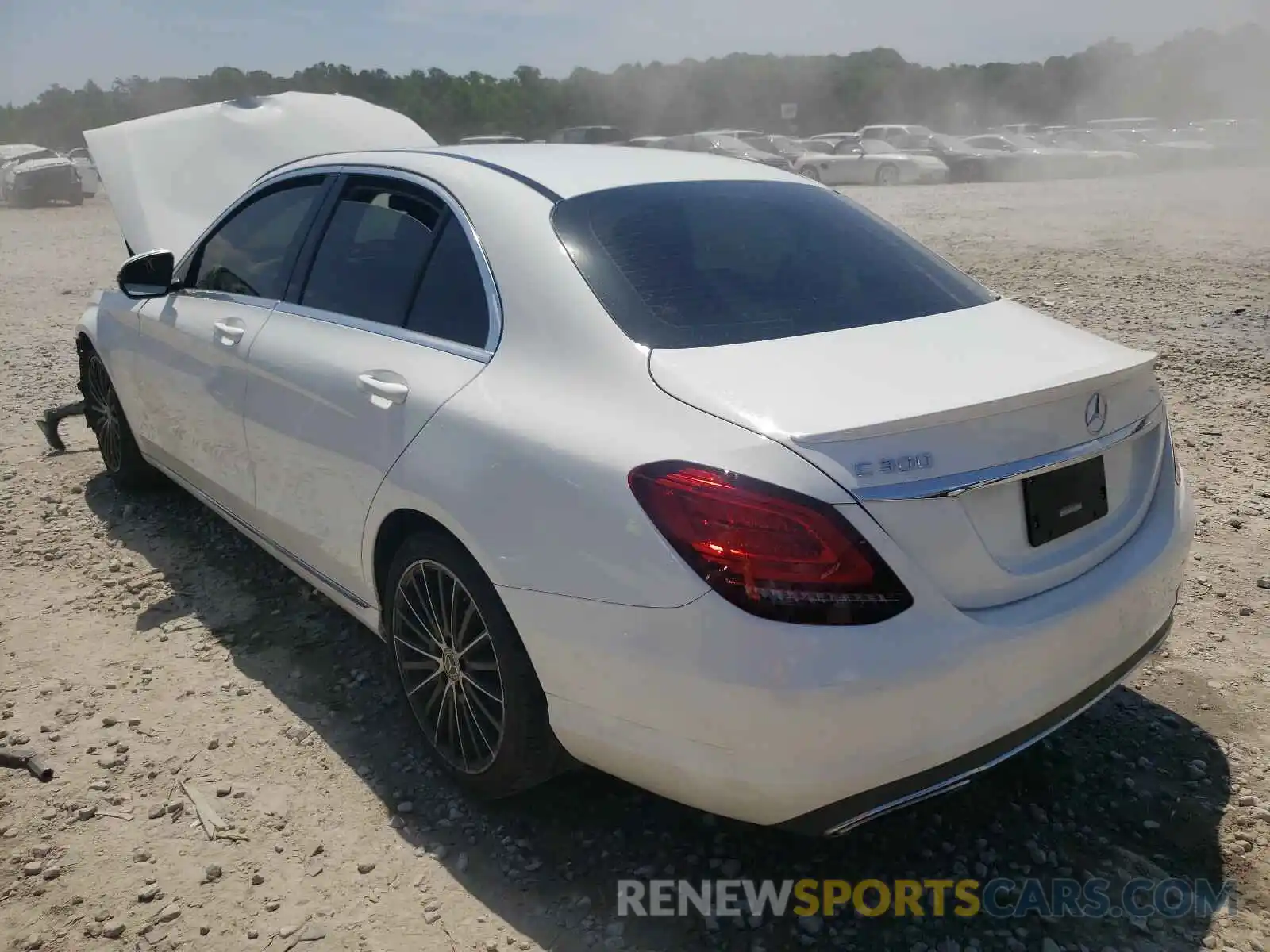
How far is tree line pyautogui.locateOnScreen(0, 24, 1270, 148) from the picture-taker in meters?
40.4

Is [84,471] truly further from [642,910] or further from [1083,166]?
[1083,166]

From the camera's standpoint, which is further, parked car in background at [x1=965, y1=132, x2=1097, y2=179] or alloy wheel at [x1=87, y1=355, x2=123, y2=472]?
parked car in background at [x1=965, y1=132, x2=1097, y2=179]

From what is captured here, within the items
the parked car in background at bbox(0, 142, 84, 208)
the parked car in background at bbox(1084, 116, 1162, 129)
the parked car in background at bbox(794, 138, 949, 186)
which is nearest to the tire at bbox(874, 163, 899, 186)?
the parked car in background at bbox(794, 138, 949, 186)

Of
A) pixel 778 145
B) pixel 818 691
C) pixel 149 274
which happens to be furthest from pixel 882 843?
pixel 778 145

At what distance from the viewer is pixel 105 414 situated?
5023 mm

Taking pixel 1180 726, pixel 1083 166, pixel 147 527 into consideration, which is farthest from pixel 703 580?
pixel 1083 166

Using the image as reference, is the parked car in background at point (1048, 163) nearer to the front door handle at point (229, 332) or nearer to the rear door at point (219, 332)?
the rear door at point (219, 332)

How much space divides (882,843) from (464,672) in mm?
1119

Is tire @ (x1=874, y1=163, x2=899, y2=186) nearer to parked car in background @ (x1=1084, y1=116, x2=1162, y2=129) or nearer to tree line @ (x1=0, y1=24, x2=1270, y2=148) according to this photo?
parked car in background @ (x1=1084, y1=116, x2=1162, y2=129)

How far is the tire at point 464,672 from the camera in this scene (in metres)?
2.41

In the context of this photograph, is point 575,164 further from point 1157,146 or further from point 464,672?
point 1157,146

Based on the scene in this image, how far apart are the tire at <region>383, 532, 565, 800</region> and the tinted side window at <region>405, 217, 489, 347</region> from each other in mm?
536

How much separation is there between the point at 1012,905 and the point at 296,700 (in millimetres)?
2180

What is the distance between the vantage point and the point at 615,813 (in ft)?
8.77
